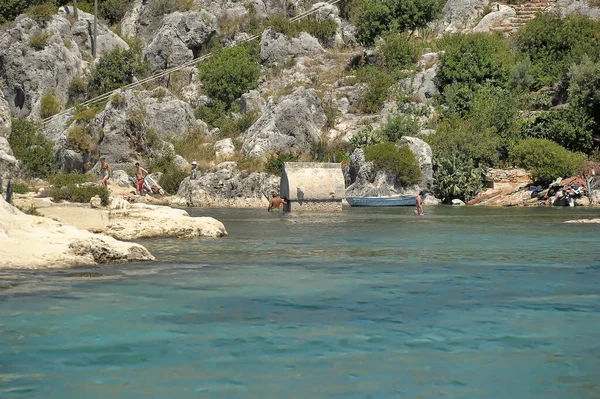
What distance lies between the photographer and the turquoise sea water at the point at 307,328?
6336 millimetres

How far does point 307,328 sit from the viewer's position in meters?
8.36

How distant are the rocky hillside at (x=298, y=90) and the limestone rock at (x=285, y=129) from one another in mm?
128

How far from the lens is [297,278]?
12.1m

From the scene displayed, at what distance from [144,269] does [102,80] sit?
52183 millimetres

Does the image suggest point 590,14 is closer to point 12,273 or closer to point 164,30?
point 164,30

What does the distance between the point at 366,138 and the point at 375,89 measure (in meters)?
9.08

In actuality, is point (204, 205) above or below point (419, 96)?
below

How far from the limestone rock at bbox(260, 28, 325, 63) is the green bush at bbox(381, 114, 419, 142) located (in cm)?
1743

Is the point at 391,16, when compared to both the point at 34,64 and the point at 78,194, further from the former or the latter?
the point at 78,194

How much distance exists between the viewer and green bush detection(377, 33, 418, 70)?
61688mm

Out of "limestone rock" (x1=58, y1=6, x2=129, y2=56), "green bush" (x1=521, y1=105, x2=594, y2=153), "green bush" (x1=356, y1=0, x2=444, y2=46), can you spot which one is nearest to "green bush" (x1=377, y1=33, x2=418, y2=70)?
"green bush" (x1=356, y1=0, x2=444, y2=46)

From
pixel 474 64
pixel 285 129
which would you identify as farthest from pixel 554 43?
pixel 285 129

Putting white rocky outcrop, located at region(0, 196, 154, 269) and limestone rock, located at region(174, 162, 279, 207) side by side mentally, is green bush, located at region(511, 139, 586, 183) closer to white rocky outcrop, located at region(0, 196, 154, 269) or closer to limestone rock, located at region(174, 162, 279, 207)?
limestone rock, located at region(174, 162, 279, 207)

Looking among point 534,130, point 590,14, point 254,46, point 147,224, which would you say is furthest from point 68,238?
point 590,14
